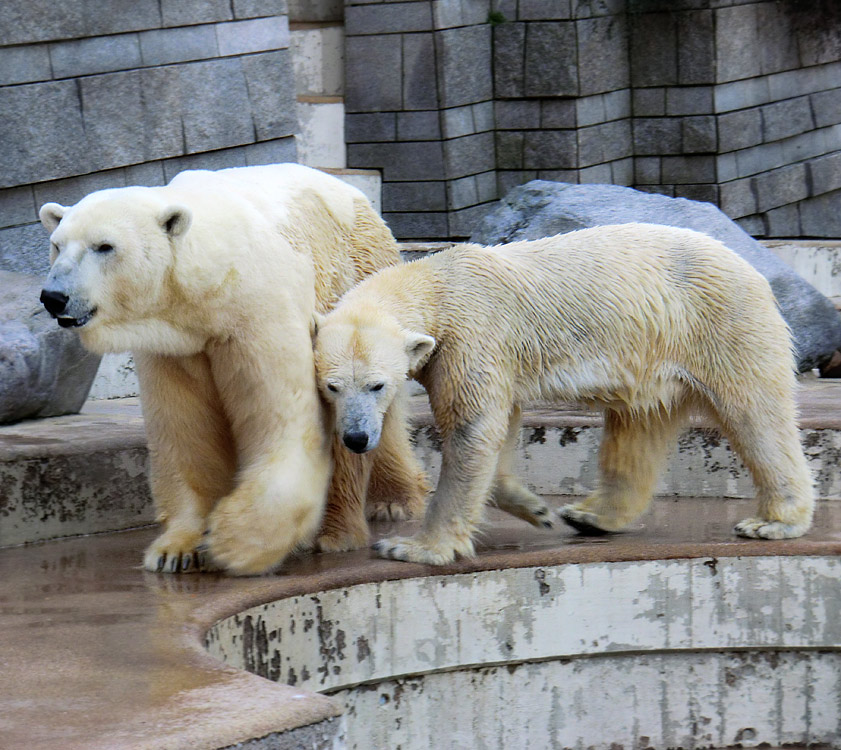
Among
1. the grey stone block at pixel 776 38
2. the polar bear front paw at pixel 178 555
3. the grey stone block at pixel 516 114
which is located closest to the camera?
the polar bear front paw at pixel 178 555

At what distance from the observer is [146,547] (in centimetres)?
405

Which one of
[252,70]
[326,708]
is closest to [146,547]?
[326,708]

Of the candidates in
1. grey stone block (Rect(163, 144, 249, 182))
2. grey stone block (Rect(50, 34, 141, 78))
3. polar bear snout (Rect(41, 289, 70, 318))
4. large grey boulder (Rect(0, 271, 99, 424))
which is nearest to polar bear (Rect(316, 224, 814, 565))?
polar bear snout (Rect(41, 289, 70, 318))

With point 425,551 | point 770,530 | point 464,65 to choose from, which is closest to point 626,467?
point 770,530

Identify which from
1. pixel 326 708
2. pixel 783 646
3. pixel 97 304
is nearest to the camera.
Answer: pixel 326 708

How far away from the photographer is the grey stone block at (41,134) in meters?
5.67

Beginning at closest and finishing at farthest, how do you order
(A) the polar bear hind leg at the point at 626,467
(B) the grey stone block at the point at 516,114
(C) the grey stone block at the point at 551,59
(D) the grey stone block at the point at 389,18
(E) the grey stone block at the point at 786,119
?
(A) the polar bear hind leg at the point at 626,467
(D) the grey stone block at the point at 389,18
(C) the grey stone block at the point at 551,59
(B) the grey stone block at the point at 516,114
(E) the grey stone block at the point at 786,119

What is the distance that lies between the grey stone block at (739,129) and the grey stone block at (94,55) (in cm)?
503

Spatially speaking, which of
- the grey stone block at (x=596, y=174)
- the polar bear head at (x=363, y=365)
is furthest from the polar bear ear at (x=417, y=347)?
the grey stone block at (x=596, y=174)

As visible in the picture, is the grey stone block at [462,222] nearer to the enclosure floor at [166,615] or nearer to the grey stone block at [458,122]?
the grey stone block at [458,122]

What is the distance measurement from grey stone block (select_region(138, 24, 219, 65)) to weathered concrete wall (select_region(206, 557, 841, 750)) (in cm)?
357

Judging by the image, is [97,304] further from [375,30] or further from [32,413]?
[375,30]

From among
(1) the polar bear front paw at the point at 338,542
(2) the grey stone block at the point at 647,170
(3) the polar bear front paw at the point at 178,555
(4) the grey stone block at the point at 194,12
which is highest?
(4) the grey stone block at the point at 194,12

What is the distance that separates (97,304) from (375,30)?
6.44 meters
